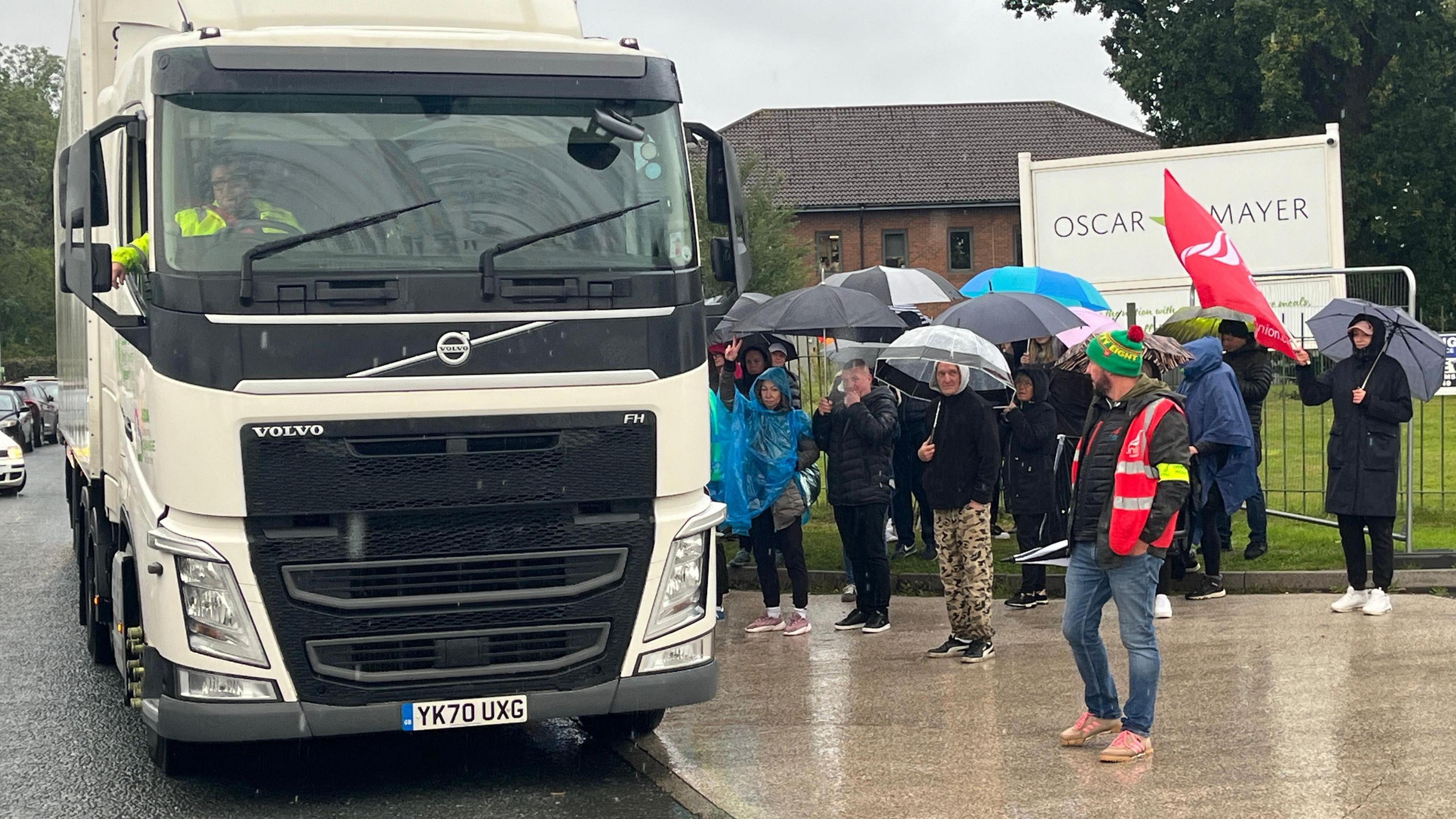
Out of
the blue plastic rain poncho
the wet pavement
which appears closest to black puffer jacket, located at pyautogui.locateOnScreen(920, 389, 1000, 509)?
the wet pavement

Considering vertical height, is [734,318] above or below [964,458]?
above

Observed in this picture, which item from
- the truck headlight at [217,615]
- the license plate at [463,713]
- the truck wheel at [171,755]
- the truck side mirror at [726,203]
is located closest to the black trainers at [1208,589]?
the truck side mirror at [726,203]

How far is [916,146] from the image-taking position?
6731 centimetres

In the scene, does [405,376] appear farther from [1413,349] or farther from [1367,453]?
[1413,349]

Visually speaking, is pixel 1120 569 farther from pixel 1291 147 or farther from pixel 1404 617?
pixel 1291 147

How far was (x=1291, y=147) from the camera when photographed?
16453 millimetres

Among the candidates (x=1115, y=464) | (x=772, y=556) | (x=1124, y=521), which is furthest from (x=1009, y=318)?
(x=1124, y=521)

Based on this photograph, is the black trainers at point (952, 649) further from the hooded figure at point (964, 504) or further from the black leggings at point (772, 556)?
the black leggings at point (772, 556)

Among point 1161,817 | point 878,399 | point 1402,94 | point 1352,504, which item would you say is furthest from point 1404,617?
point 1402,94

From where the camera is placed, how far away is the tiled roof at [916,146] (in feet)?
213

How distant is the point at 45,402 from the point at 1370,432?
130 feet

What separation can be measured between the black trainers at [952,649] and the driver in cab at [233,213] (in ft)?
15.3

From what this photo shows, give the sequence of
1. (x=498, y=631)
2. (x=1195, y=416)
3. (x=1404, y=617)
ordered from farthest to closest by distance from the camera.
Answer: (x=1195, y=416) → (x=1404, y=617) → (x=498, y=631)

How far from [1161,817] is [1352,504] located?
4.67 m
